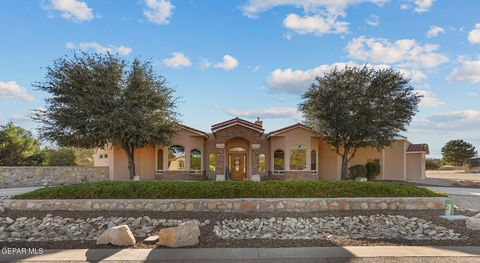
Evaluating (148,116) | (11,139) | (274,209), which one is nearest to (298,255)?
(274,209)

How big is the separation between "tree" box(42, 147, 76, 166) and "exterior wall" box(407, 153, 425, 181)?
994 inches

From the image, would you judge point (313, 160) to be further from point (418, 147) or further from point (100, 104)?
point (100, 104)

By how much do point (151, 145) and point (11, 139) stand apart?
1038 centimetres

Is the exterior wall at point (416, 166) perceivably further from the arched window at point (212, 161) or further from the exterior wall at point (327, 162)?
the arched window at point (212, 161)

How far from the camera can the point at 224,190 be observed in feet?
38.7

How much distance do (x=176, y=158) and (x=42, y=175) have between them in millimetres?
7636

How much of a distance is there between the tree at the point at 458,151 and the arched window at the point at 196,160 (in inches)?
1701

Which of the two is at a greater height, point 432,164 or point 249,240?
point 432,164

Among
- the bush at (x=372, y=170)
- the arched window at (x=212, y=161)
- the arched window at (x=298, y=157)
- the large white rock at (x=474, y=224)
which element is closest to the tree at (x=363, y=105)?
the arched window at (x=298, y=157)

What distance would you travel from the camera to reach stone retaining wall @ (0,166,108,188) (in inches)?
755

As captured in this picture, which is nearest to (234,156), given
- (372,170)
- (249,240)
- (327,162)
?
(327,162)

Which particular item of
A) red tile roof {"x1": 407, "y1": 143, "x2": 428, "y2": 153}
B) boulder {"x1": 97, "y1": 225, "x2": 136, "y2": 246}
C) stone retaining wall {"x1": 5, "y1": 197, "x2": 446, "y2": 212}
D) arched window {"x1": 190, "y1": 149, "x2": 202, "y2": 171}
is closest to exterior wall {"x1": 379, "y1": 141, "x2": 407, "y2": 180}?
red tile roof {"x1": 407, "y1": 143, "x2": 428, "y2": 153}

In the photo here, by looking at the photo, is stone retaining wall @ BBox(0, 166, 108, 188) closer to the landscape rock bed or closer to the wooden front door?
the wooden front door

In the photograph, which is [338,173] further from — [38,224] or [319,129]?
[38,224]
